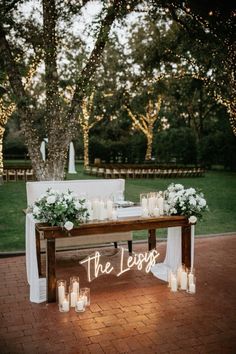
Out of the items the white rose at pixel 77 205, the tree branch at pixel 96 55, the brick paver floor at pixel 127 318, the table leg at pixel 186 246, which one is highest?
the tree branch at pixel 96 55

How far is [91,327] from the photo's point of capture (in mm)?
4312

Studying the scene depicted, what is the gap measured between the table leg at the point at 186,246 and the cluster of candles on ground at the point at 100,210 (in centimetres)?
113

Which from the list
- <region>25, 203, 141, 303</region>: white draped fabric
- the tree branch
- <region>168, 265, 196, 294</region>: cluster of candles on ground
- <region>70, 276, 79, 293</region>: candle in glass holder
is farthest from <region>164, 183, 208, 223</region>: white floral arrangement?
the tree branch

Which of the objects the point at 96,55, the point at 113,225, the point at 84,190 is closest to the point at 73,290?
the point at 113,225

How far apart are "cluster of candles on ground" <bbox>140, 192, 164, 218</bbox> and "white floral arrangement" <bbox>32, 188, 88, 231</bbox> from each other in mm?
971

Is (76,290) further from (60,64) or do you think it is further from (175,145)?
(175,145)

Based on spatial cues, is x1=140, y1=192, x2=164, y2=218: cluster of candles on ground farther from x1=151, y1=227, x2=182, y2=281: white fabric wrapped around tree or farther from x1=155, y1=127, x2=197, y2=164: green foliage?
x1=155, y1=127, x2=197, y2=164: green foliage

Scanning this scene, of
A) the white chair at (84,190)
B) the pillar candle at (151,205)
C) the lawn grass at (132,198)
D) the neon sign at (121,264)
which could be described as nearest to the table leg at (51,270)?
the neon sign at (121,264)

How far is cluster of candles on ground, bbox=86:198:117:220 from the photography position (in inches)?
208

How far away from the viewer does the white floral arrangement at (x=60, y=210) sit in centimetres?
476

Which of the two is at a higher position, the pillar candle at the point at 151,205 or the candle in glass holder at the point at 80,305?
the pillar candle at the point at 151,205

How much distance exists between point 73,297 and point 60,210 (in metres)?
1.11

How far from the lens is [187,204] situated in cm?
550

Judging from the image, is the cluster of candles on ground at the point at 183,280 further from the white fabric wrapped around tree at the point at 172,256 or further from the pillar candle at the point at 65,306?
the pillar candle at the point at 65,306
